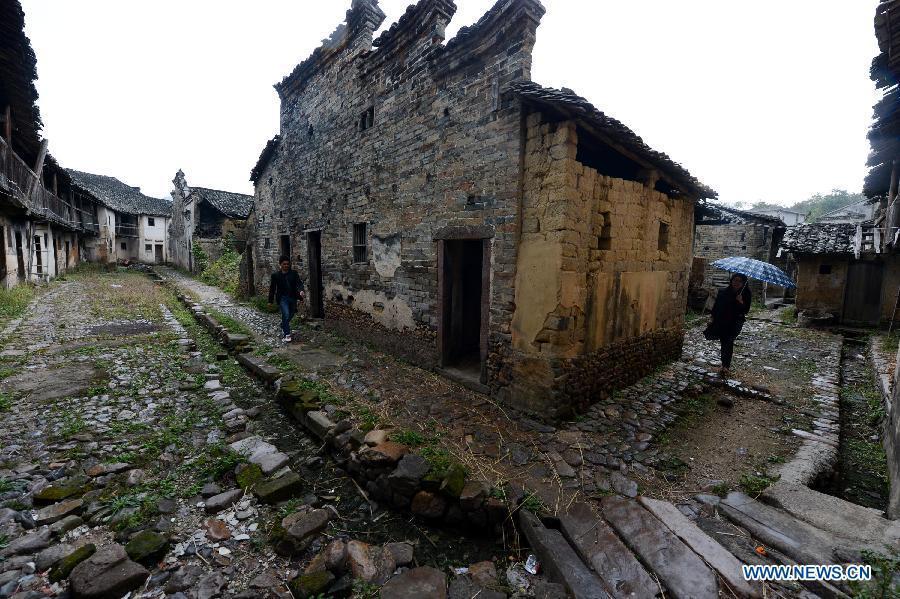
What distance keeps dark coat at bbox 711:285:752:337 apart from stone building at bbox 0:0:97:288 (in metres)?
14.7

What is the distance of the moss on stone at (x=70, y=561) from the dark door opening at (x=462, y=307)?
4.39m

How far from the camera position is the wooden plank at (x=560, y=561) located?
255cm

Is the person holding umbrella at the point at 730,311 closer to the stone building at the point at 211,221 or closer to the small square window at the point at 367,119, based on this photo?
the small square window at the point at 367,119

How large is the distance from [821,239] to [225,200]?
106 ft

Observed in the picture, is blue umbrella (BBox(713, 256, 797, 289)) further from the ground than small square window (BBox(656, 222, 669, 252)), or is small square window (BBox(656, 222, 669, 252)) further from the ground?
small square window (BBox(656, 222, 669, 252))

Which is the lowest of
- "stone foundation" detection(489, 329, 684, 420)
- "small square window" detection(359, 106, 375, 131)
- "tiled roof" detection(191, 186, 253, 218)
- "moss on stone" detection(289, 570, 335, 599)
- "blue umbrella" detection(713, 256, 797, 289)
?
"moss on stone" detection(289, 570, 335, 599)

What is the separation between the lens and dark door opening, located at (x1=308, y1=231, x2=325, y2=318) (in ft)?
33.7

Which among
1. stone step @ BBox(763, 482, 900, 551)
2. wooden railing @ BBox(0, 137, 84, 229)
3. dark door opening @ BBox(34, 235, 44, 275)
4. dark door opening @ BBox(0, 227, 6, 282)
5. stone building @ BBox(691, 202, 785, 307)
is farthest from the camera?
stone building @ BBox(691, 202, 785, 307)

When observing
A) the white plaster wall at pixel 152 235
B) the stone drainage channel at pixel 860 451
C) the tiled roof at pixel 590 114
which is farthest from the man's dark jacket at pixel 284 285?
the white plaster wall at pixel 152 235

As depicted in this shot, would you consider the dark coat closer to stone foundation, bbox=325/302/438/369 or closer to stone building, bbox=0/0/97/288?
stone foundation, bbox=325/302/438/369

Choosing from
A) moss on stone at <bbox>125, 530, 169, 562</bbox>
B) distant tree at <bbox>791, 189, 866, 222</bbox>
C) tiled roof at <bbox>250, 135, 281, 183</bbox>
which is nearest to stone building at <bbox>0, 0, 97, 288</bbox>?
tiled roof at <bbox>250, 135, 281, 183</bbox>

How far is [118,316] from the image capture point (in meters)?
10.5

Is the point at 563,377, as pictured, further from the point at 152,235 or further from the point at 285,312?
the point at 152,235

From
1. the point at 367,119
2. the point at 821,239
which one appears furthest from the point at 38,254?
the point at 821,239
